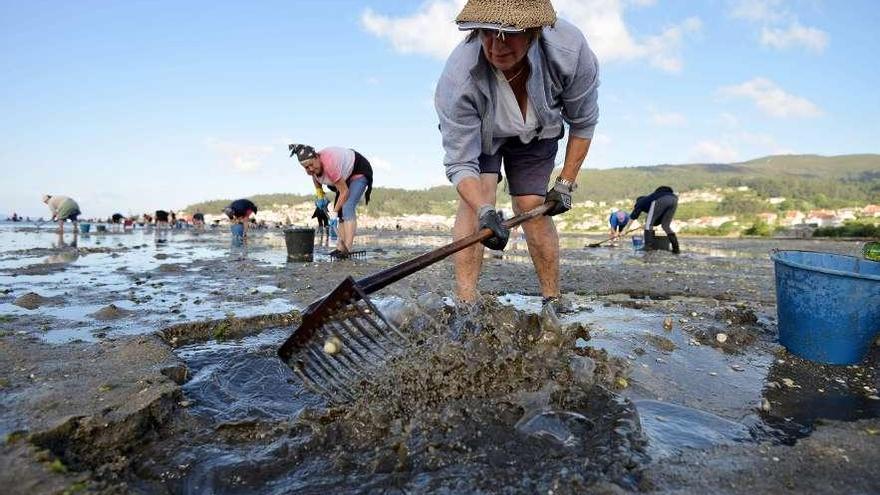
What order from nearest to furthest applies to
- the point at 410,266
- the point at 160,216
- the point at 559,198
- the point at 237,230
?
the point at 410,266, the point at 559,198, the point at 237,230, the point at 160,216

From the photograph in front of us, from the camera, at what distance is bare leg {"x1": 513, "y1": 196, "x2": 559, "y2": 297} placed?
12.3 ft

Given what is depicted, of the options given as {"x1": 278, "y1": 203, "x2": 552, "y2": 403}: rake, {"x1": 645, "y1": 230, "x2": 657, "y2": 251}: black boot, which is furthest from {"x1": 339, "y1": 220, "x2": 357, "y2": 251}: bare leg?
{"x1": 645, "y1": 230, "x2": 657, "y2": 251}: black boot

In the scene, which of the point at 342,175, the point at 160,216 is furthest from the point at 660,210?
the point at 160,216

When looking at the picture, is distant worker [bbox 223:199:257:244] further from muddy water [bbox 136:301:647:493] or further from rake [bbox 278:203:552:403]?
rake [bbox 278:203:552:403]

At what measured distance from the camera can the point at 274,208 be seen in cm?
10019

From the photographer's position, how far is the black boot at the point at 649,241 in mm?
13173

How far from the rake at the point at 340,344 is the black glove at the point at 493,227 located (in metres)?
1.00

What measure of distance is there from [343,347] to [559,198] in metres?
1.95

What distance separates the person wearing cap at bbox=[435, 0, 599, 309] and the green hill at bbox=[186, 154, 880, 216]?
73.8 meters

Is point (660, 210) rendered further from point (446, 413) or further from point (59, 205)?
point (59, 205)

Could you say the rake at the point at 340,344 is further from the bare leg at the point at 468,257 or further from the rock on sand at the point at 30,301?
the rock on sand at the point at 30,301

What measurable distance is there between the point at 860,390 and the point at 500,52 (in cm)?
248

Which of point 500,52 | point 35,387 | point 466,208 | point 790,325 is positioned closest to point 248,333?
point 35,387

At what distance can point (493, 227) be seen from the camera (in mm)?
2898
